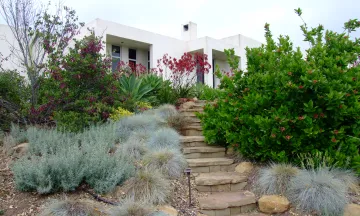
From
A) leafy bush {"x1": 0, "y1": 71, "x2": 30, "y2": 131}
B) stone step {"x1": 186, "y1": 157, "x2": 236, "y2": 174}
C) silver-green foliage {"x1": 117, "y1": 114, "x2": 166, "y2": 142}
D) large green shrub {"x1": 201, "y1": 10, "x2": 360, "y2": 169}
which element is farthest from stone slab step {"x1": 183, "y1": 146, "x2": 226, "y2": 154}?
leafy bush {"x1": 0, "y1": 71, "x2": 30, "y2": 131}

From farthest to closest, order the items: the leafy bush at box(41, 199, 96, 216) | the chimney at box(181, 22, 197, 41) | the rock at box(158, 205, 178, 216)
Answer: the chimney at box(181, 22, 197, 41) < the rock at box(158, 205, 178, 216) < the leafy bush at box(41, 199, 96, 216)

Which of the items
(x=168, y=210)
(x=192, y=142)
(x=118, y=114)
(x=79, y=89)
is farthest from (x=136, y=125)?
(x=168, y=210)

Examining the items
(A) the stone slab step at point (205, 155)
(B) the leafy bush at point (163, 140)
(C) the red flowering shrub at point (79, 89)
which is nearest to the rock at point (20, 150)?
(C) the red flowering shrub at point (79, 89)

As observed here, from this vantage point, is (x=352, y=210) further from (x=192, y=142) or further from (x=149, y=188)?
(x=192, y=142)

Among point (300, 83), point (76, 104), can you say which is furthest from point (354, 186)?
point (76, 104)

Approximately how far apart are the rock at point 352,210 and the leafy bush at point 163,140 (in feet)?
8.52

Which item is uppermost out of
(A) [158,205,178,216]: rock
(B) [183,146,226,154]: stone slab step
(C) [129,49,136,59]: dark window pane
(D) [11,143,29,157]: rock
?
(C) [129,49,136,59]: dark window pane

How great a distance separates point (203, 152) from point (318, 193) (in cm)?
205

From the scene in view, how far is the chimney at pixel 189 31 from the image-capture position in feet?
55.0

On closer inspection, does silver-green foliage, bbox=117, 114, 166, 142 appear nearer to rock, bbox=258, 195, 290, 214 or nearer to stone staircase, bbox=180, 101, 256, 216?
stone staircase, bbox=180, 101, 256, 216

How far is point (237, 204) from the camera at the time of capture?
3.69 metres

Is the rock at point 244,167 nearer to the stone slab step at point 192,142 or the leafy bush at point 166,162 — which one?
the leafy bush at point 166,162

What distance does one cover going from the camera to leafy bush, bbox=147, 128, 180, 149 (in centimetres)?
494

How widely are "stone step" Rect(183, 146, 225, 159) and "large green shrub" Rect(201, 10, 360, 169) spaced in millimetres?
495
